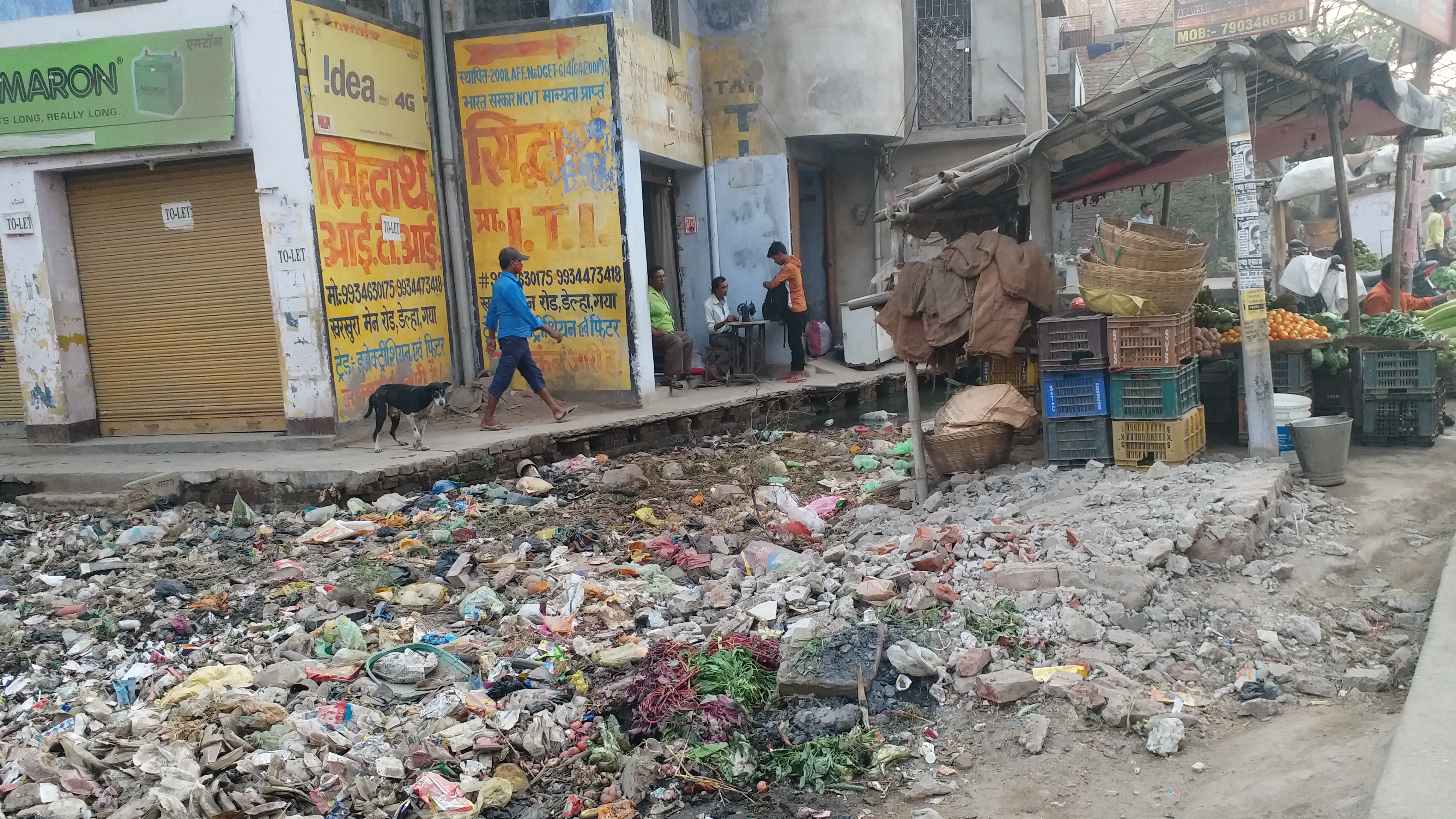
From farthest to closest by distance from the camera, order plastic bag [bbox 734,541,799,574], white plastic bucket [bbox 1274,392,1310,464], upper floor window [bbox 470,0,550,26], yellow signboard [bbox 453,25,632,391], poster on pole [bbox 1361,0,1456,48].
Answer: upper floor window [bbox 470,0,550,26] → yellow signboard [bbox 453,25,632,391] → poster on pole [bbox 1361,0,1456,48] → white plastic bucket [bbox 1274,392,1310,464] → plastic bag [bbox 734,541,799,574]

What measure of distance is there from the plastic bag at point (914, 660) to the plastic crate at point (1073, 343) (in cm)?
324

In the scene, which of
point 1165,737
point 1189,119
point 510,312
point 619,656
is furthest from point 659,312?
point 1165,737

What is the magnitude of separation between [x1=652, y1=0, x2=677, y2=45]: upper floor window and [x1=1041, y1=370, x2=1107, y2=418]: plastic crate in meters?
8.54

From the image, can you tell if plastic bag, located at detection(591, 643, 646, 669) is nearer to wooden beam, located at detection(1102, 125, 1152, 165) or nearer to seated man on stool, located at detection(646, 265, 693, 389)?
wooden beam, located at detection(1102, 125, 1152, 165)

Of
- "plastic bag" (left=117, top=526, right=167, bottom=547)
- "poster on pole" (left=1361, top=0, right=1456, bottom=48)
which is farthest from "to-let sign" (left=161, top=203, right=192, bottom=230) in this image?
"poster on pole" (left=1361, top=0, right=1456, bottom=48)

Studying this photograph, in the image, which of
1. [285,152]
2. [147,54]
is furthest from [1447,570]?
[147,54]

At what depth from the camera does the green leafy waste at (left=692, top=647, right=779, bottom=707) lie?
468cm

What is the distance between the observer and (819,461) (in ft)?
35.4

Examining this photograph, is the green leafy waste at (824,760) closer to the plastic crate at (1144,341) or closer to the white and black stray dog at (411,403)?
the plastic crate at (1144,341)

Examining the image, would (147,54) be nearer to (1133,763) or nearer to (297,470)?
(297,470)

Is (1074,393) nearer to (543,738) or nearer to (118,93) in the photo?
(543,738)

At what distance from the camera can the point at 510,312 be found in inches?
430

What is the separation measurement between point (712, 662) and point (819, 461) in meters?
6.03

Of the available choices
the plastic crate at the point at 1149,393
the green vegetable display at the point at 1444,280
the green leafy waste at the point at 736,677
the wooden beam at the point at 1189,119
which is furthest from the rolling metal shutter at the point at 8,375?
the green vegetable display at the point at 1444,280
